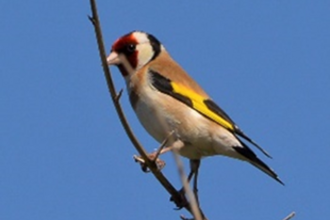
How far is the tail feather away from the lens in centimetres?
601

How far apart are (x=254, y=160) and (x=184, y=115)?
0.80m

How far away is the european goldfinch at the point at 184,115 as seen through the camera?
6445 mm

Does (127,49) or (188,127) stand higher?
(127,49)

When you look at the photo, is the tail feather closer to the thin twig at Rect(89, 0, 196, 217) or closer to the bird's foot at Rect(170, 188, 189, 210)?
the bird's foot at Rect(170, 188, 189, 210)

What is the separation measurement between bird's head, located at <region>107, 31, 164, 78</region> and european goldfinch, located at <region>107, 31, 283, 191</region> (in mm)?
63

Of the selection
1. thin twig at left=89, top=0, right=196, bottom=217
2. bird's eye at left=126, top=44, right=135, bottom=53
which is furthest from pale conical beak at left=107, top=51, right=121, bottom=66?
thin twig at left=89, top=0, right=196, bottom=217

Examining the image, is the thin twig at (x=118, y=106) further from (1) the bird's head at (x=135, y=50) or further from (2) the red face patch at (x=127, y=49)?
(2) the red face patch at (x=127, y=49)

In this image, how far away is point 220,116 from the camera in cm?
675

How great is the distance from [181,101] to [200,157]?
1.78 ft

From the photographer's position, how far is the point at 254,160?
246 inches

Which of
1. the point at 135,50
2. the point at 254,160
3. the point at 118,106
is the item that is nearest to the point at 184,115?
the point at 254,160

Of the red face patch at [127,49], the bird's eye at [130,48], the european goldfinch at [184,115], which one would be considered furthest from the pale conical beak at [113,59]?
the bird's eye at [130,48]

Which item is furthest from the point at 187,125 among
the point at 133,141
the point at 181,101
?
the point at 133,141

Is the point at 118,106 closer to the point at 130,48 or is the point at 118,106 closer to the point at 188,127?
the point at 188,127
